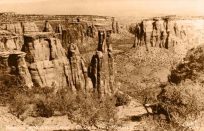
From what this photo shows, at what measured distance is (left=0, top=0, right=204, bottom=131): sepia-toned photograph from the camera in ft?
162

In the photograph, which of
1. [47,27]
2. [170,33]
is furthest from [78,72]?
[170,33]

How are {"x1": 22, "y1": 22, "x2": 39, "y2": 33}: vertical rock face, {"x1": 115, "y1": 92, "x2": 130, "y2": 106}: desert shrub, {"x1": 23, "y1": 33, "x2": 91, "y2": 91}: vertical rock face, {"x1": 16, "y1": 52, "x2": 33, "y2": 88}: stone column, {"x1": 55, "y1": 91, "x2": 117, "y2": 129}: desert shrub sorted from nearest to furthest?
{"x1": 55, "y1": 91, "x2": 117, "y2": 129}: desert shrub → {"x1": 16, "y1": 52, "x2": 33, "y2": 88}: stone column → {"x1": 115, "y1": 92, "x2": 130, "y2": 106}: desert shrub → {"x1": 23, "y1": 33, "x2": 91, "y2": 91}: vertical rock face → {"x1": 22, "y1": 22, "x2": 39, "y2": 33}: vertical rock face

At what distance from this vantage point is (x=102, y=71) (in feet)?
242

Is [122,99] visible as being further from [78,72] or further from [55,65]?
[55,65]

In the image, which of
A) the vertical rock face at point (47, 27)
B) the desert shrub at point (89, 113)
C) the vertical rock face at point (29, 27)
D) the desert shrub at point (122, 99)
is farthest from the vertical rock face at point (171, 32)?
the desert shrub at point (89, 113)

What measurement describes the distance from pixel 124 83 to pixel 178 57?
2996 cm

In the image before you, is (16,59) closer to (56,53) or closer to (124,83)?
(56,53)

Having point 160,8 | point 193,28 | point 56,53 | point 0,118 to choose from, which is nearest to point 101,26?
point 160,8

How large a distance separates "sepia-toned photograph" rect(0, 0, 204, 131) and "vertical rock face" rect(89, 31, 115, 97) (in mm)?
150

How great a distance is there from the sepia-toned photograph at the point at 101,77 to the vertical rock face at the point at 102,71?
0.15 m

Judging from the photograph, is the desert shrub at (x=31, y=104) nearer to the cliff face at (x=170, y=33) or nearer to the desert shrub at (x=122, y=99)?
the desert shrub at (x=122, y=99)

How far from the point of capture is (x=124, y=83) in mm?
84750

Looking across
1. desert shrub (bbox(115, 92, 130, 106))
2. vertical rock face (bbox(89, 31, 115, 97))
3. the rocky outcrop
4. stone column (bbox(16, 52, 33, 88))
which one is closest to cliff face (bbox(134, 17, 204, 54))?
vertical rock face (bbox(89, 31, 115, 97))

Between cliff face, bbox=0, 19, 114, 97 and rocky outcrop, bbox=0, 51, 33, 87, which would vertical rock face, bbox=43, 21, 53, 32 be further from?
rocky outcrop, bbox=0, 51, 33, 87
